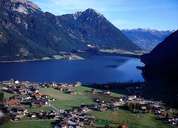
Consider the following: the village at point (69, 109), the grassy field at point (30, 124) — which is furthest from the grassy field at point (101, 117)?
the village at point (69, 109)

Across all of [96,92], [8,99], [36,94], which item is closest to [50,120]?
[8,99]

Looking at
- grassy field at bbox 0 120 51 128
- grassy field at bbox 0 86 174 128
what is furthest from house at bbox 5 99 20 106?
grassy field at bbox 0 120 51 128

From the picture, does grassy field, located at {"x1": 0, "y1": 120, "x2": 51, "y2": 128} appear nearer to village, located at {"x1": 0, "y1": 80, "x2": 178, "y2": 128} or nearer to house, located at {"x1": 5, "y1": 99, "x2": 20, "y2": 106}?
village, located at {"x1": 0, "y1": 80, "x2": 178, "y2": 128}

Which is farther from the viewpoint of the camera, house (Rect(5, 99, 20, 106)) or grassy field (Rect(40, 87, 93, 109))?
grassy field (Rect(40, 87, 93, 109))

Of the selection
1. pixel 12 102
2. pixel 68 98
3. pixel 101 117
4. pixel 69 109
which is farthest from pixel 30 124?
pixel 68 98

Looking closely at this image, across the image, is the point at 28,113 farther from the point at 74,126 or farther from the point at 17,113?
the point at 74,126

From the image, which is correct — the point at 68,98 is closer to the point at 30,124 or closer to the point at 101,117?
the point at 101,117

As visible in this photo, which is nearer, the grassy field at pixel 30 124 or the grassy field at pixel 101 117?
the grassy field at pixel 30 124

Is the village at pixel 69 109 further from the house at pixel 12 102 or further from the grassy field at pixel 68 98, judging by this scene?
the grassy field at pixel 68 98
